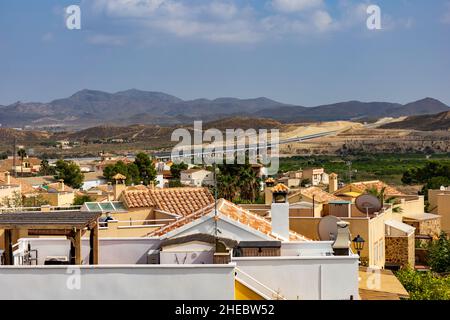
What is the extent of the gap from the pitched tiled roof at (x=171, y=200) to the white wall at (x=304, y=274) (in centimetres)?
664

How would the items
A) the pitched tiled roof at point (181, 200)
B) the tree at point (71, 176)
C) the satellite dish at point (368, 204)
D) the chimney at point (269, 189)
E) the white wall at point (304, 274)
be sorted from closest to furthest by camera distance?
the white wall at point (304, 274) → the pitched tiled roof at point (181, 200) → the chimney at point (269, 189) → the satellite dish at point (368, 204) → the tree at point (71, 176)

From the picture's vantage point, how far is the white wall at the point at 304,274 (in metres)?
8.34

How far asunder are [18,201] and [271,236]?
20000mm

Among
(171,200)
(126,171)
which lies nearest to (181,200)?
(171,200)

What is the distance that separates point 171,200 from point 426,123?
165 m

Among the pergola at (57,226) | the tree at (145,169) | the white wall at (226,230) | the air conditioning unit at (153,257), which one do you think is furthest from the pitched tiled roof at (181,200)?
the tree at (145,169)

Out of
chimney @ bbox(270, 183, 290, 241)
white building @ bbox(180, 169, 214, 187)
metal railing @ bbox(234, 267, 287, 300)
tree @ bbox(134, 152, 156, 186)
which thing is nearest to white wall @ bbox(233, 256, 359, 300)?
metal railing @ bbox(234, 267, 287, 300)

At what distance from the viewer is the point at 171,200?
1545cm

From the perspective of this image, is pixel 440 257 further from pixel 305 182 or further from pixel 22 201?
pixel 305 182

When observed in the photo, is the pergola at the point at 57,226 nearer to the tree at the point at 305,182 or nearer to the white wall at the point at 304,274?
the white wall at the point at 304,274

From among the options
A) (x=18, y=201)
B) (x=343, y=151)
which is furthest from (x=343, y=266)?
(x=343, y=151)
